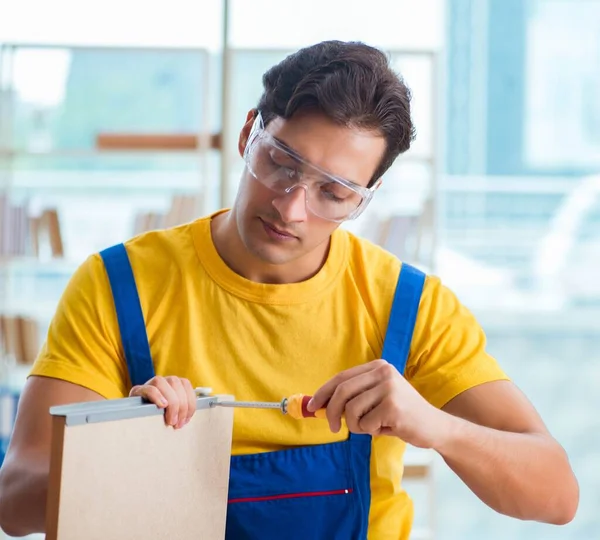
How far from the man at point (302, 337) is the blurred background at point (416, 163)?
7.61ft

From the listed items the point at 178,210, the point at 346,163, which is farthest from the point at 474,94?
the point at 346,163

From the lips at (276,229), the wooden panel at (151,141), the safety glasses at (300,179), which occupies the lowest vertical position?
the lips at (276,229)

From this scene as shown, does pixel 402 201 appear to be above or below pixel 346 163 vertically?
below

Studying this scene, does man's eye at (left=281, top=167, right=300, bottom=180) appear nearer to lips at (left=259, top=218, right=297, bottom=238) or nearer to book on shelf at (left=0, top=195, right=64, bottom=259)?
lips at (left=259, top=218, right=297, bottom=238)

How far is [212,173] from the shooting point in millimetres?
4168

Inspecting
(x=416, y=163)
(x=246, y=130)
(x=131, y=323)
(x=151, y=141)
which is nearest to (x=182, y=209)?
(x=151, y=141)

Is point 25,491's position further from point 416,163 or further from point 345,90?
point 416,163

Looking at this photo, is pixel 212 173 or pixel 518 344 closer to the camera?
pixel 212 173

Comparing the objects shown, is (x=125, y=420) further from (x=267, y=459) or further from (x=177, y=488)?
(x=267, y=459)

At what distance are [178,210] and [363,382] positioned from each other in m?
2.74

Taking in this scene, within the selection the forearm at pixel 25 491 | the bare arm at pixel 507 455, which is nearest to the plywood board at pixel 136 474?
the forearm at pixel 25 491

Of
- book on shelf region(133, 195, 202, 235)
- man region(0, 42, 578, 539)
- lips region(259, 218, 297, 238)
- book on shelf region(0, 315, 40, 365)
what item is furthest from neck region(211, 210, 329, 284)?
book on shelf region(0, 315, 40, 365)

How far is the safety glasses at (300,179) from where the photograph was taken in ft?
5.03

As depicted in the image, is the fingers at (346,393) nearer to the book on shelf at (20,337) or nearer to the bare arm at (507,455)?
the bare arm at (507,455)
